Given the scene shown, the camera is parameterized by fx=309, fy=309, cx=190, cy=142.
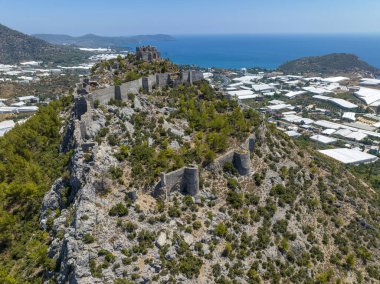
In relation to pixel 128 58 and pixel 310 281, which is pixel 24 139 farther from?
pixel 310 281

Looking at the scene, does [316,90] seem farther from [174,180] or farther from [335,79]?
[174,180]

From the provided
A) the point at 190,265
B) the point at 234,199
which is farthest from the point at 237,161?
the point at 190,265

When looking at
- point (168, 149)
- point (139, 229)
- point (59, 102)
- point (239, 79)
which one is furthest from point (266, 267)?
point (239, 79)

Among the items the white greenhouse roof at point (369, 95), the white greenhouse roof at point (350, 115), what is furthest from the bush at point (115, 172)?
the white greenhouse roof at point (369, 95)

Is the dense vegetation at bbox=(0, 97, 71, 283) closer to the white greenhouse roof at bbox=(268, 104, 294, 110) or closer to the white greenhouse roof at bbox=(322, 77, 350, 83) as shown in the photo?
the white greenhouse roof at bbox=(268, 104, 294, 110)

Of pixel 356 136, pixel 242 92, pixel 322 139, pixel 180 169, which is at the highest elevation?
pixel 180 169
